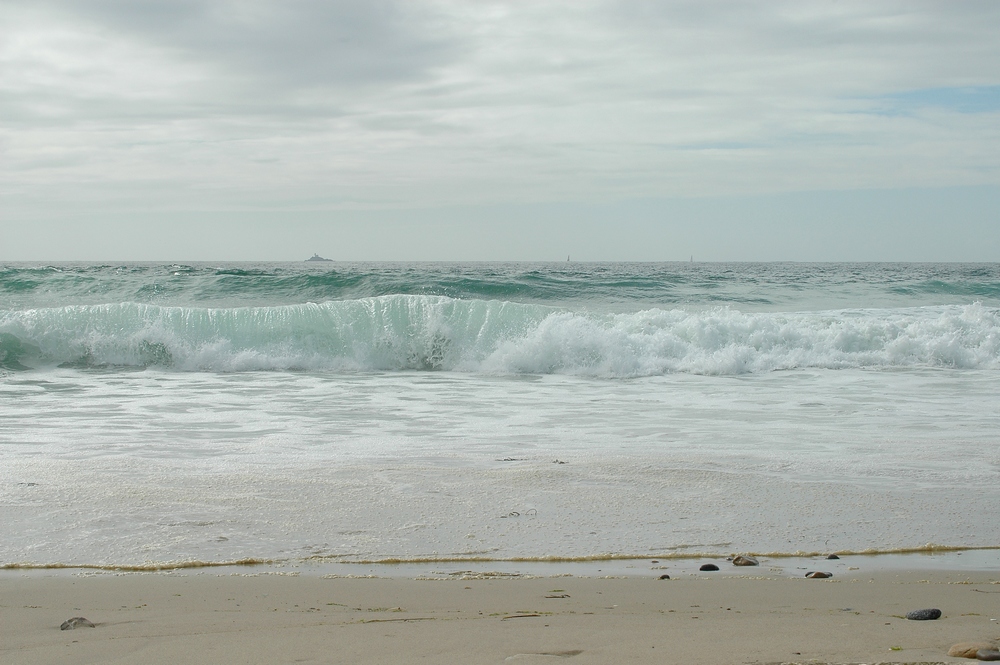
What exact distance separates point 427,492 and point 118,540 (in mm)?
1627

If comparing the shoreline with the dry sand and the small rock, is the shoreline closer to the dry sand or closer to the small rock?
the dry sand

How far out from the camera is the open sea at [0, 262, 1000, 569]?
4006mm

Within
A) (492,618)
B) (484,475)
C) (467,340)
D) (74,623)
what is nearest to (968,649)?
(492,618)

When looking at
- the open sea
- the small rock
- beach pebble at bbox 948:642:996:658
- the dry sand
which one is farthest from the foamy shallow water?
beach pebble at bbox 948:642:996:658

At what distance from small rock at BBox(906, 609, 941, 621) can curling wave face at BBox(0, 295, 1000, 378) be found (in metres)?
8.90

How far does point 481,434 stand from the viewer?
684 centimetres

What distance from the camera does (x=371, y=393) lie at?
9742mm

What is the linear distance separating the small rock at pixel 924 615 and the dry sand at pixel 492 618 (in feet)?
0.09

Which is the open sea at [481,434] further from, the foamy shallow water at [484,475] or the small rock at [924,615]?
the small rock at [924,615]

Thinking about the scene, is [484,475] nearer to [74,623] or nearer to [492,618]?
[492,618]

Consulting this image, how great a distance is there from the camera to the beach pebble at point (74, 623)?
8.88 feet

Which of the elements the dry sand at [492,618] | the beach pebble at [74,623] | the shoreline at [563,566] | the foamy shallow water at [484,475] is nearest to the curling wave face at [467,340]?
the foamy shallow water at [484,475]

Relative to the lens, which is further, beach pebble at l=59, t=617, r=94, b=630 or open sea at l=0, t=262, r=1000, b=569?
open sea at l=0, t=262, r=1000, b=569

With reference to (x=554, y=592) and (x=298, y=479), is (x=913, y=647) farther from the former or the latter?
(x=298, y=479)
